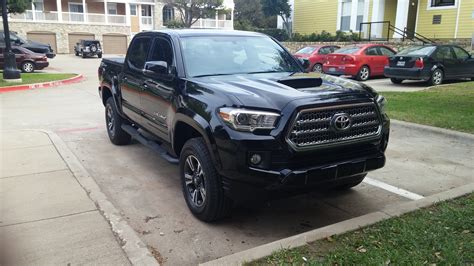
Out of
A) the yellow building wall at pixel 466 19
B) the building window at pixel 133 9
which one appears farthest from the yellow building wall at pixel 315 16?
the building window at pixel 133 9

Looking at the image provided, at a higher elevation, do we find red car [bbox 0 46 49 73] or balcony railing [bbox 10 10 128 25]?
balcony railing [bbox 10 10 128 25]

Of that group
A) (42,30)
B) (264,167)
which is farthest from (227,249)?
(42,30)

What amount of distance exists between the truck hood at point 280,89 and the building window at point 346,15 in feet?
104

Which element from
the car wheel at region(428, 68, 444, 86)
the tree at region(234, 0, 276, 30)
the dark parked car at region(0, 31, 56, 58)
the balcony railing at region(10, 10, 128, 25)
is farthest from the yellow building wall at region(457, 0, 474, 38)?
the balcony railing at region(10, 10, 128, 25)

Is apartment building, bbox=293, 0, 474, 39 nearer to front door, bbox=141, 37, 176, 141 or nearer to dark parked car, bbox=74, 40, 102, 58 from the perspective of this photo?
dark parked car, bbox=74, 40, 102, 58

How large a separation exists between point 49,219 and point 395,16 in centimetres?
3262

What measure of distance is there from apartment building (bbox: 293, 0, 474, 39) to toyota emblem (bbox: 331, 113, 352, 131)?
2690cm

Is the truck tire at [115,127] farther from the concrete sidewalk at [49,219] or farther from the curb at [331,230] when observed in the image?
the curb at [331,230]

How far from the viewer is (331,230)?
3781mm

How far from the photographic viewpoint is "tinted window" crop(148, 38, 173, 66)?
5.26 metres

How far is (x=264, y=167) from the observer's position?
12.2 ft

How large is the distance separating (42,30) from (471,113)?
147ft

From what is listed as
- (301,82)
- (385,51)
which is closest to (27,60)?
(385,51)

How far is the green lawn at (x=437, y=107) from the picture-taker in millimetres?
8266
